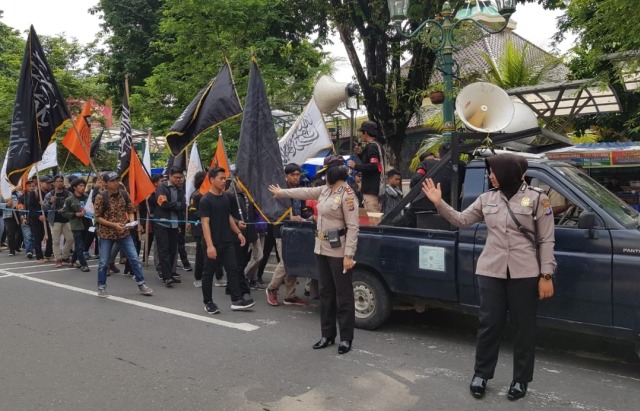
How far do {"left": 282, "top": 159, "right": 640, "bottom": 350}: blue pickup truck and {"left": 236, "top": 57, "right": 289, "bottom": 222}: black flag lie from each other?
17.8 inches

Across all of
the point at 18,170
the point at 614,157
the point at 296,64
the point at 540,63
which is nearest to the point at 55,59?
the point at 296,64

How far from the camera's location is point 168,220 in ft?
29.8

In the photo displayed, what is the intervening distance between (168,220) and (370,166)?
3.66 metres

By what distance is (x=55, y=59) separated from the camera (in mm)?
20250

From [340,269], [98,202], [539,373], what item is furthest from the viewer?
[98,202]

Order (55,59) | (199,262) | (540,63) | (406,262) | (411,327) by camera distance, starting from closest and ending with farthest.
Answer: (406,262) < (411,327) < (199,262) < (540,63) < (55,59)

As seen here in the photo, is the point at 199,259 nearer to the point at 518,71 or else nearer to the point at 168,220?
the point at 168,220

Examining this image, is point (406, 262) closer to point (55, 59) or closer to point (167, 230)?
point (167, 230)

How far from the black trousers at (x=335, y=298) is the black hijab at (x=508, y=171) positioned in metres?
1.76

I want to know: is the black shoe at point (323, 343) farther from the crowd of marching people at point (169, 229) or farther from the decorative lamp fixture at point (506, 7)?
the decorative lamp fixture at point (506, 7)

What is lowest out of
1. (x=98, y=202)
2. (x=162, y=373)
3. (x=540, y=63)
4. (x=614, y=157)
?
(x=162, y=373)

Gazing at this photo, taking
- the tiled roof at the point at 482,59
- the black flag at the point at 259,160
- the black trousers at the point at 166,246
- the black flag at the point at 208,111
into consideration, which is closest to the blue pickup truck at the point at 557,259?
the black flag at the point at 259,160

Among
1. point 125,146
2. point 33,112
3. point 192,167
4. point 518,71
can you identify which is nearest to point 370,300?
point 125,146

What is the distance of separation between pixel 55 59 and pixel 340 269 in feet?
61.4
